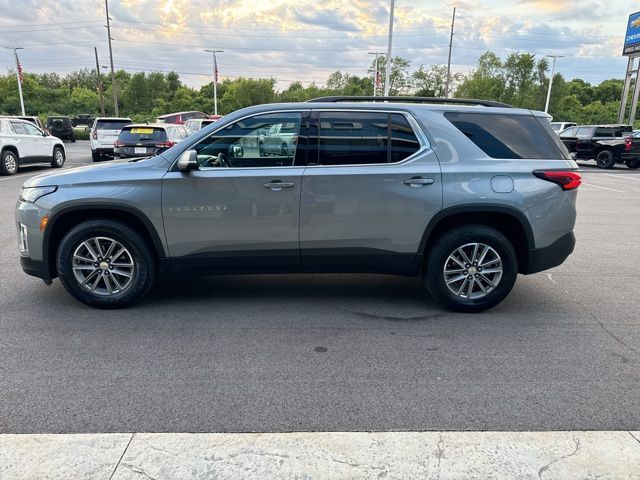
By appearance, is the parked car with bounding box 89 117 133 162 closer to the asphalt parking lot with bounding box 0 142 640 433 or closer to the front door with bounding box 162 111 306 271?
the asphalt parking lot with bounding box 0 142 640 433

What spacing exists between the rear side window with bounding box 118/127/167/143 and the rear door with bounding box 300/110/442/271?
36.1ft

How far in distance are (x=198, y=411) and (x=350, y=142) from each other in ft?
8.40

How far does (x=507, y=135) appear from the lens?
14.8 ft

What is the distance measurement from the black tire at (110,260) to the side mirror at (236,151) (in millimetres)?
1090

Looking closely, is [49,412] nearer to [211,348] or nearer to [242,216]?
[211,348]

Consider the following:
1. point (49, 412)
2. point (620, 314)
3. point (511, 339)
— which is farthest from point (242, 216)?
point (620, 314)

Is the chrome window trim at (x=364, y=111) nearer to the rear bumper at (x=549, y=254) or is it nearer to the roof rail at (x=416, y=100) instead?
the roof rail at (x=416, y=100)

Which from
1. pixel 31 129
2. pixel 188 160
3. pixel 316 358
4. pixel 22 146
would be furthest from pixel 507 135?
pixel 31 129

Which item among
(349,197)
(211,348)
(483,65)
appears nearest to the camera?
(211,348)

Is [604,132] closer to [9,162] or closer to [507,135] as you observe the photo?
[507,135]

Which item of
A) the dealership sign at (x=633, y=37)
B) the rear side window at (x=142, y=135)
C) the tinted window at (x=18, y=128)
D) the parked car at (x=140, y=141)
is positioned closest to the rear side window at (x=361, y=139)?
the parked car at (x=140, y=141)

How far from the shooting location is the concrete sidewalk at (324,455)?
8.12 ft

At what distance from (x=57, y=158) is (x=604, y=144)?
21.1 m

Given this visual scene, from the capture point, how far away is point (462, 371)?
349cm
